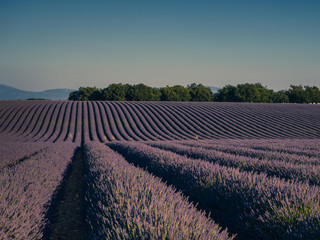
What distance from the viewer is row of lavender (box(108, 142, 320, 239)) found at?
2.44 m

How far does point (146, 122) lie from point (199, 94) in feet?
184

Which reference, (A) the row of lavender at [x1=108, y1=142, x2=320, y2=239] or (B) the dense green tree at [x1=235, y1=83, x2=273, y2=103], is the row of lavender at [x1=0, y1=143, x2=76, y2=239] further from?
(B) the dense green tree at [x1=235, y1=83, x2=273, y2=103]

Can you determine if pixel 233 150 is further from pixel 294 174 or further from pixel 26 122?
pixel 26 122

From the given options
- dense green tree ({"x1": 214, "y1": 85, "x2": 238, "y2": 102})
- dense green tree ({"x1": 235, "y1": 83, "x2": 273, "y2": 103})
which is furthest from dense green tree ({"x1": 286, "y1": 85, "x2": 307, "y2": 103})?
dense green tree ({"x1": 214, "y1": 85, "x2": 238, "y2": 102})

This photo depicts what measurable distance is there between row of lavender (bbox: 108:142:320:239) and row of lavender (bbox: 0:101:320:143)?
51.7 ft

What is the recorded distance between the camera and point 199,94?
79188 mm

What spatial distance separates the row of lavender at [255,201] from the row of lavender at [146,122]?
1575 centimetres

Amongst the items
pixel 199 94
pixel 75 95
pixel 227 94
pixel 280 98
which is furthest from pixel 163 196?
pixel 75 95

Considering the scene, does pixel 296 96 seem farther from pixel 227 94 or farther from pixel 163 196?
pixel 163 196

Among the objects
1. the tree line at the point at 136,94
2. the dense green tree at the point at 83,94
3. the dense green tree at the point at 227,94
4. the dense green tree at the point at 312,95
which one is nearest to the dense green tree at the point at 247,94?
the dense green tree at the point at 227,94

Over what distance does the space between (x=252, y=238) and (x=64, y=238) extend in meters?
3.07

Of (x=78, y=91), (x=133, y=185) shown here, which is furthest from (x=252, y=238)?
(x=78, y=91)

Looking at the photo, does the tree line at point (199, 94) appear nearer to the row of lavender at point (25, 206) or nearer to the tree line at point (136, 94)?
the tree line at point (136, 94)

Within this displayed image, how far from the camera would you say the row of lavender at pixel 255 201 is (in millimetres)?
2438
